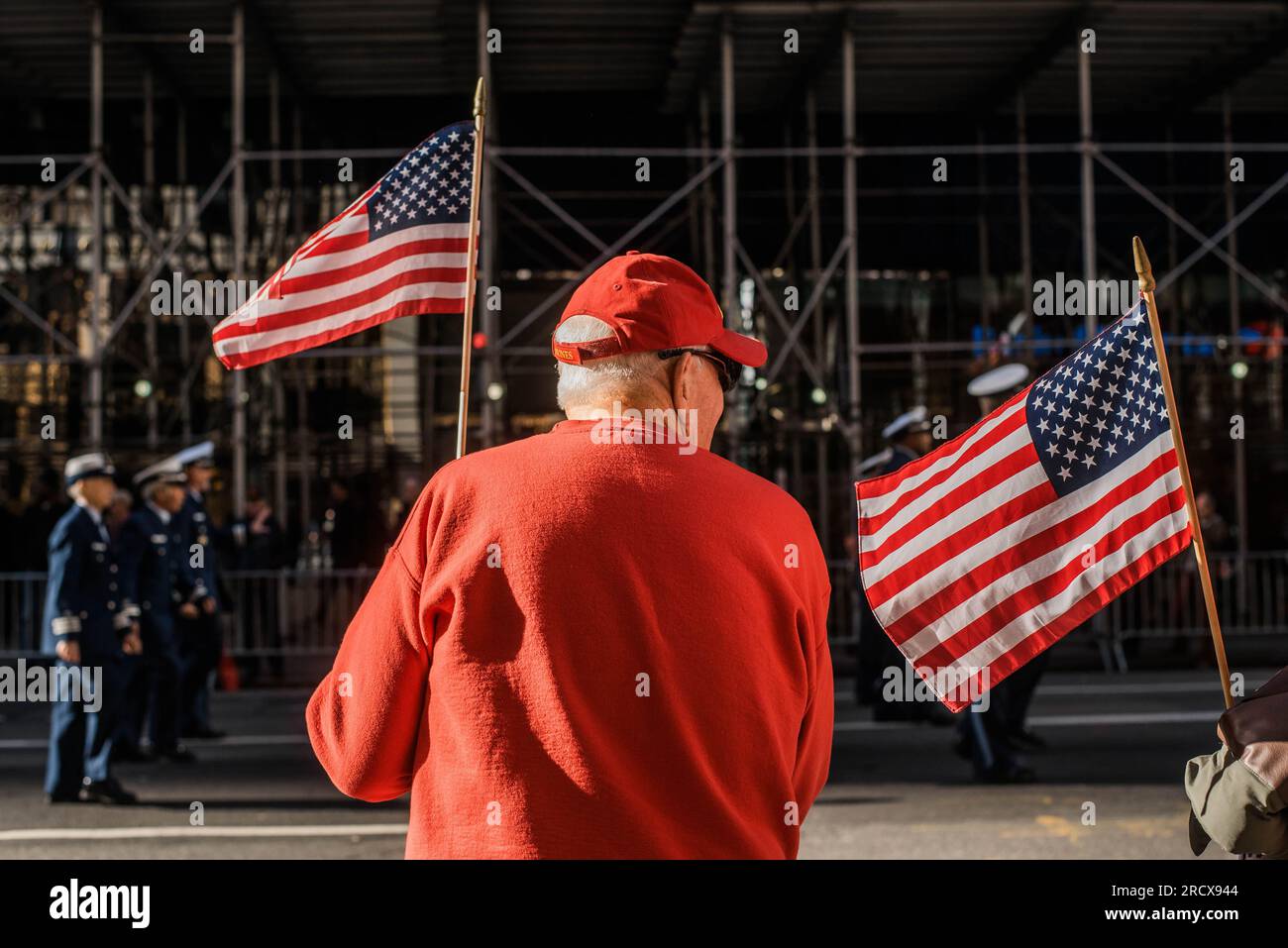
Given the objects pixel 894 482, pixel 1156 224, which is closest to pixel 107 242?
pixel 1156 224

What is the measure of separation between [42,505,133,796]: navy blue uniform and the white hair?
665 cm

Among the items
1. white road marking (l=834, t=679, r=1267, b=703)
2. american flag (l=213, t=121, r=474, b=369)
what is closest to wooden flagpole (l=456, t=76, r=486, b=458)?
american flag (l=213, t=121, r=474, b=369)

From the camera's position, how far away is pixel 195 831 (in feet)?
23.8

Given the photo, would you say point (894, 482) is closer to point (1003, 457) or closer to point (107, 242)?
point (1003, 457)

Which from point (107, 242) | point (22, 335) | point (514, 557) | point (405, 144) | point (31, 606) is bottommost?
point (31, 606)

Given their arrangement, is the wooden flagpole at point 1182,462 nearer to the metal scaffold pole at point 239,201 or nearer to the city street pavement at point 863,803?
the city street pavement at point 863,803

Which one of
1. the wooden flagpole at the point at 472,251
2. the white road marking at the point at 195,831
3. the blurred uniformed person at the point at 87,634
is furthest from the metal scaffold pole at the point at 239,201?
the wooden flagpole at the point at 472,251

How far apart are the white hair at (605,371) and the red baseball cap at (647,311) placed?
0.04 ft

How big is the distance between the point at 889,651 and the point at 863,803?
10.3ft

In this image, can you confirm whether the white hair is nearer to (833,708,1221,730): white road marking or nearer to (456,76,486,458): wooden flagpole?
(456,76,486,458): wooden flagpole

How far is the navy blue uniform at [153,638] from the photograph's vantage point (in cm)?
942

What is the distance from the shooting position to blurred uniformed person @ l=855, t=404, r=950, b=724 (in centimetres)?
1009

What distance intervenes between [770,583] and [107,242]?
59.8ft
